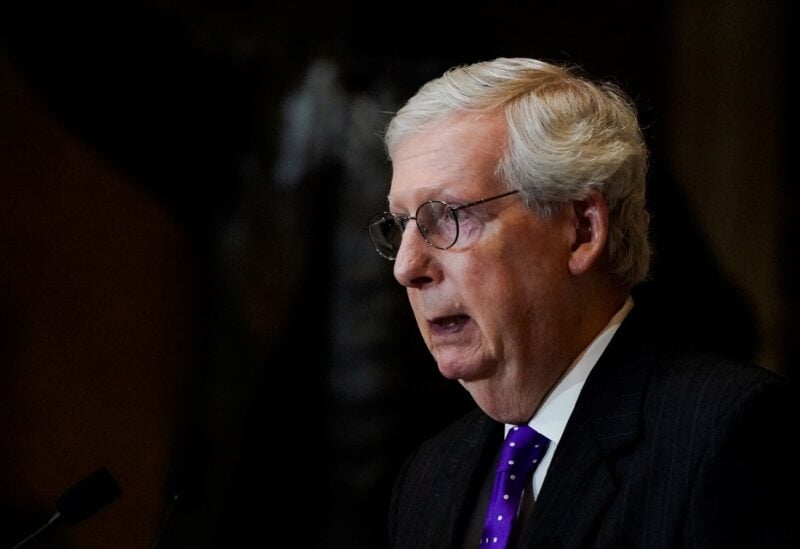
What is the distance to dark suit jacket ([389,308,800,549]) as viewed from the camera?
4.75ft

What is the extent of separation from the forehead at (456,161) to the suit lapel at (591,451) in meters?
0.37

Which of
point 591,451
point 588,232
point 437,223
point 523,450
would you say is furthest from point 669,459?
point 437,223

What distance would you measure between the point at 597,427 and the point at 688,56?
92 centimetres

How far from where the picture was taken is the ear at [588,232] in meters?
1.76

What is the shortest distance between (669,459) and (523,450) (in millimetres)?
301

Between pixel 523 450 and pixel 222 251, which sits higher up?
pixel 222 251

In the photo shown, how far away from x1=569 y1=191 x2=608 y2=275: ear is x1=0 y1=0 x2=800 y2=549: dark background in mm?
489

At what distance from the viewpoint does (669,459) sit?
5.12 feet

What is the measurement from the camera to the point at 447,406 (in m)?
2.37

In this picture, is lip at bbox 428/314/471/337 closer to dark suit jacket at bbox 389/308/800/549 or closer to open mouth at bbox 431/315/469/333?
open mouth at bbox 431/315/469/333

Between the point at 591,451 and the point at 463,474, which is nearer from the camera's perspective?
the point at 591,451

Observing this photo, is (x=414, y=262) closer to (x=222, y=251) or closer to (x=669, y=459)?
(x=669, y=459)

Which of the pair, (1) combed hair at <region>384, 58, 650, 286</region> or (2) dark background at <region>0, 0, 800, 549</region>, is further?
(2) dark background at <region>0, 0, 800, 549</region>

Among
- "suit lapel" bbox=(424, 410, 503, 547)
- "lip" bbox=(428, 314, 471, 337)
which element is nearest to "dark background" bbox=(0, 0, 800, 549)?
"suit lapel" bbox=(424, 410, 503, 547)
